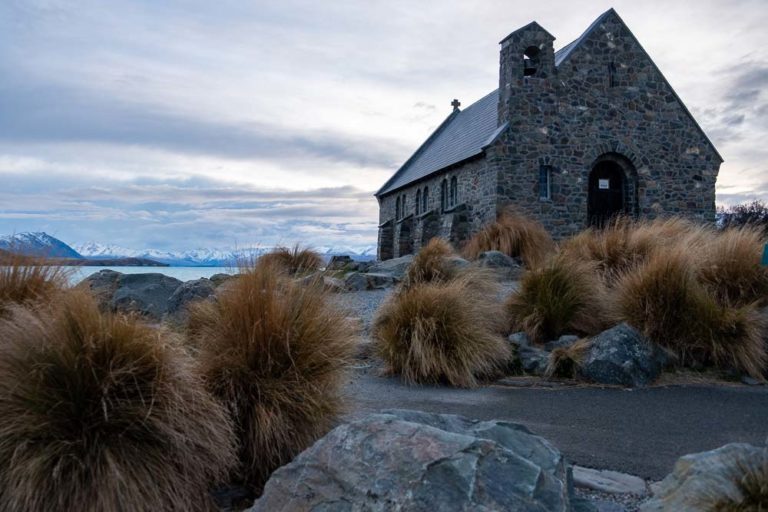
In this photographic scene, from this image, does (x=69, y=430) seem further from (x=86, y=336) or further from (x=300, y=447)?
(x=300, y=447)

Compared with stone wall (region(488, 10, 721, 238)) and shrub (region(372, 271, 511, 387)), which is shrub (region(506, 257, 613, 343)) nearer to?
shrub (region(372, 271, 511, 387))

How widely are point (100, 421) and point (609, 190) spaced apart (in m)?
19.5

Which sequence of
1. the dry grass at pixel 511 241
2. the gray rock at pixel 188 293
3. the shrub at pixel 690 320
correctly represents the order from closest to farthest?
the shrub at pixel 690 320, the gray rock at pixel 188 293, the dry grass at pixel 511 241

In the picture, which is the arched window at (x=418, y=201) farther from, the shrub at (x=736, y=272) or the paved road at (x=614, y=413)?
the paved road at (x=614, y=413)

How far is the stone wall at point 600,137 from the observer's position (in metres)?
19.0

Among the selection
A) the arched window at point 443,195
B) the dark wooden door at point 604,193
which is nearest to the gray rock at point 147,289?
the dark wooden door at point 604,193

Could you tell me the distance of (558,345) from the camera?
732 centimetres

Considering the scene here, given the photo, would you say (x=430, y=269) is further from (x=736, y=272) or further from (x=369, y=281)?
(x=736, y=272)

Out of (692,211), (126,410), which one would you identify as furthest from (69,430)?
(692,211)

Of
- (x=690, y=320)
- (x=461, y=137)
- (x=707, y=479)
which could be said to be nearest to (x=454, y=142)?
(x=461, y=137)

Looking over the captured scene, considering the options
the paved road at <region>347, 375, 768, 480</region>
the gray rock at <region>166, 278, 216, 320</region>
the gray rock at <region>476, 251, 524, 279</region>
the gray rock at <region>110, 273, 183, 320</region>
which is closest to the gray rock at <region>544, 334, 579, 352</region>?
the paved road at <region>347, 375, 768, 480</region>

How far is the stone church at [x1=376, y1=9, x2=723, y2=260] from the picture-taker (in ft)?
62.0

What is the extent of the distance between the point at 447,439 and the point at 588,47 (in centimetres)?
1917

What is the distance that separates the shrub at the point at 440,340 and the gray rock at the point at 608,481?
8.22 ft
